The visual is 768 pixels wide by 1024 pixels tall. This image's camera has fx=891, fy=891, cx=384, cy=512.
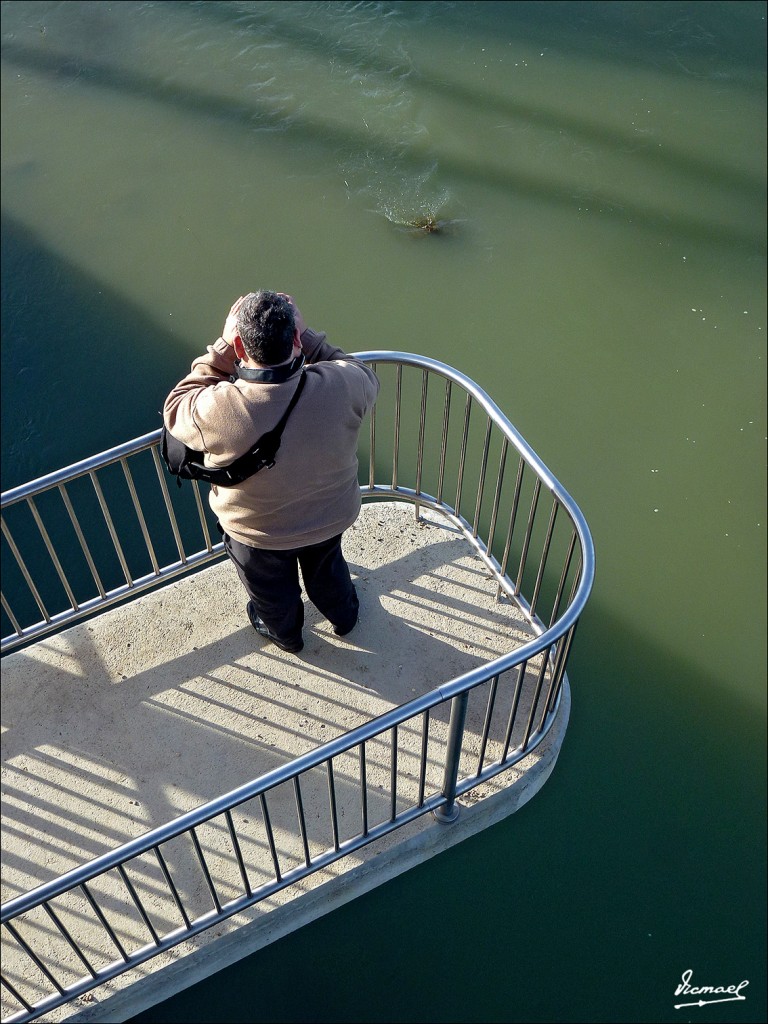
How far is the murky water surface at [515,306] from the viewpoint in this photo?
3.81 meters

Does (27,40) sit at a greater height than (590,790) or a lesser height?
greater

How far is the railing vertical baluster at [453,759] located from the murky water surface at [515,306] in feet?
2.79

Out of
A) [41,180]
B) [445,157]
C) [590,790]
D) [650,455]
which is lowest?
[590,790]

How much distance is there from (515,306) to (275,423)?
3.88 m

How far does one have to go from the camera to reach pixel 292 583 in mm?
3271

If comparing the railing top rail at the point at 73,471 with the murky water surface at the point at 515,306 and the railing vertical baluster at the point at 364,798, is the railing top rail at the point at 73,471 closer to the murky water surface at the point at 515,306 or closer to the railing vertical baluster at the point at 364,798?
the railing vertical baluster at the point at 364,798

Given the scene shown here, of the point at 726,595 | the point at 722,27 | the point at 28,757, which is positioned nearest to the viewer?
the point at 28,757

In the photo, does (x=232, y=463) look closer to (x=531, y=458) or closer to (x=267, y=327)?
(x=267, y=327)

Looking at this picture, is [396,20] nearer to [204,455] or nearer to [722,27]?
[722,27]

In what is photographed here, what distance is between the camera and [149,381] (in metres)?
5.66

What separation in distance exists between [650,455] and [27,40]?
6526 millimetres

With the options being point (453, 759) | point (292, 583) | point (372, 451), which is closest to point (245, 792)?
point (453, 759)

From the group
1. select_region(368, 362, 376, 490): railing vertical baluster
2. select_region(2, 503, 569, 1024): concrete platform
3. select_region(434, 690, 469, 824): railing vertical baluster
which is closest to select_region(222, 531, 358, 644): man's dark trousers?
select_region(2, 503, 569, 1024): concrete platform

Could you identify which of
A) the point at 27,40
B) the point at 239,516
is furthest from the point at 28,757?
the point at 27,40
